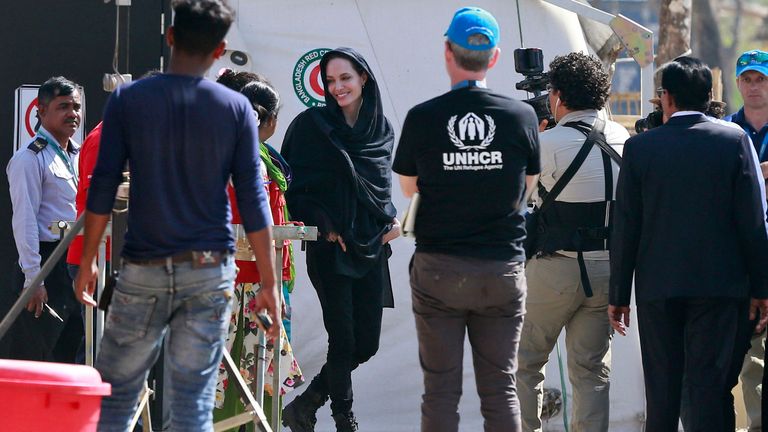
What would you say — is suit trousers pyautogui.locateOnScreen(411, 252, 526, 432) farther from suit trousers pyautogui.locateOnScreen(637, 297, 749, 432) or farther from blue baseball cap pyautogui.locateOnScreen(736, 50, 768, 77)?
blue baseball cap pyautogui.locateOnScreen(736, 50, 768, 77)

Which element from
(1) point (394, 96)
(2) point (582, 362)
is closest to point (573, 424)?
(2) point (582, 362)

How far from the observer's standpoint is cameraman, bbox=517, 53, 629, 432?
5344 millimetres

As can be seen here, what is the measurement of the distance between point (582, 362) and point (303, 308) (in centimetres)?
177

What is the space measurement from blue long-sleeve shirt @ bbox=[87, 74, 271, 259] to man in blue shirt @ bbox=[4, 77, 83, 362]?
2340mm

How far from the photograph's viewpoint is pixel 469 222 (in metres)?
4.17

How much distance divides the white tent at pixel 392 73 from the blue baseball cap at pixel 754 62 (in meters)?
1.30

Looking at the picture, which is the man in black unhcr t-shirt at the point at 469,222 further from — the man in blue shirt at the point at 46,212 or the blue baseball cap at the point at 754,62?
the man in blue shirt at the point at 46,212

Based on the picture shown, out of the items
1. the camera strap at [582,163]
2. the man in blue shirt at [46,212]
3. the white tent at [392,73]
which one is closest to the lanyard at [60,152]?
the man in blue shirt at [46,212]

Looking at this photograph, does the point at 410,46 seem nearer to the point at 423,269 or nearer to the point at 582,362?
the point at 582,362

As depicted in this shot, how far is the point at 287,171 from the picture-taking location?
5.57m

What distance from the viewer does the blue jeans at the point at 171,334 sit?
11.9 feet

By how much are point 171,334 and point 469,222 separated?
3.54 feet

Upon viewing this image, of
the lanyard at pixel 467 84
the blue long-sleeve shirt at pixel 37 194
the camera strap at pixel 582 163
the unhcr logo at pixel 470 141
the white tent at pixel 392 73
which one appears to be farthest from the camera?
the white tent at pixel 392 73

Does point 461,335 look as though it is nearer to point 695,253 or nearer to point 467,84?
point 467,84
